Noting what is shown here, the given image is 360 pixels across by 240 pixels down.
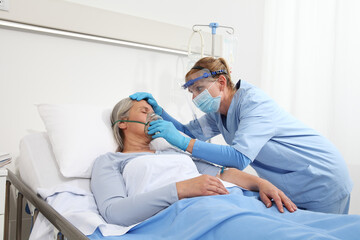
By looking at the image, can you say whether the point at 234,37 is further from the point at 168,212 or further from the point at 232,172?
the point at 168,212

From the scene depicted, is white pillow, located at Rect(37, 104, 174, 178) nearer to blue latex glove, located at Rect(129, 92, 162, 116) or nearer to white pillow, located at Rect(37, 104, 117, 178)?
white pillow, located at Rect(37, 104, 117, 178)

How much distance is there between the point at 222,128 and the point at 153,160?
637mm

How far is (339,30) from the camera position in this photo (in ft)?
8.74

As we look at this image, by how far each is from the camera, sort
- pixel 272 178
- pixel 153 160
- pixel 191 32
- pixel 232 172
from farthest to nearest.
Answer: pixel 191 32 < pixel 272 178 < pixel 232 172 < pixel 153 160

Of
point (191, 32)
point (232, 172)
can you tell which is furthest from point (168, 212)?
point (191, 32)

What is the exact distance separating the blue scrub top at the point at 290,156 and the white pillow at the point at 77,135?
0.70m

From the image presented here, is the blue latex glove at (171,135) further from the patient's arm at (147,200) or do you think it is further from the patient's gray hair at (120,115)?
the patient's arm at (147,200)

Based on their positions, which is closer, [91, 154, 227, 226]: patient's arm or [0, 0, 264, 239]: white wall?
[91, 154, 227, 226]: patient's arm

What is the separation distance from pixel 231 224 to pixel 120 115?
3.28ft

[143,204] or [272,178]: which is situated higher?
[143,204]

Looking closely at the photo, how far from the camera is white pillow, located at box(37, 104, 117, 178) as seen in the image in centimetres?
160

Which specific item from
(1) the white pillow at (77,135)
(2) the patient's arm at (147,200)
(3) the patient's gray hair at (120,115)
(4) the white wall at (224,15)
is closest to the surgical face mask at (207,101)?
(3) the patient's gray hair at (120,115)

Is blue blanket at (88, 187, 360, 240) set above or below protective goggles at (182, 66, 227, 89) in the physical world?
below

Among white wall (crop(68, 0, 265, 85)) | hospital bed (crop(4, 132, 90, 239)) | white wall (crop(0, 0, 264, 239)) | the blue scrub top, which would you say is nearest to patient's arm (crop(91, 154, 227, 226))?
hospital bed (crop(4, 132, 90, 239))
